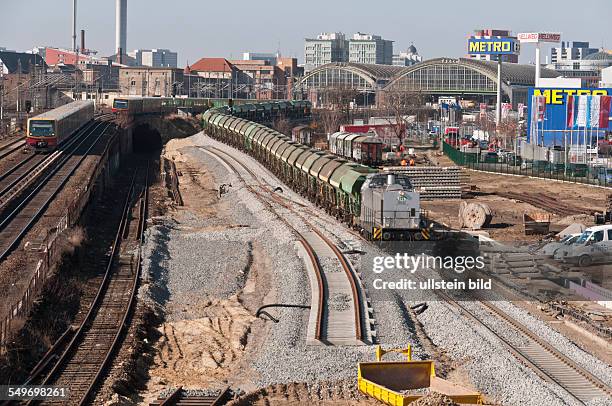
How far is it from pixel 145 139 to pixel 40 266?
77246 millimetres

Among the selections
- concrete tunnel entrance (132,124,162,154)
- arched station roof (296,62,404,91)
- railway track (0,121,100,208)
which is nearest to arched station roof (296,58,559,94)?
arched station roof (296,62,404,91)

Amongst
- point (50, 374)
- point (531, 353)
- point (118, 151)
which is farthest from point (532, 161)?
point (50, 374)

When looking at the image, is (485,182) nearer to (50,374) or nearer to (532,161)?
(532,161)

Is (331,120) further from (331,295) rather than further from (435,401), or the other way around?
(435,401)

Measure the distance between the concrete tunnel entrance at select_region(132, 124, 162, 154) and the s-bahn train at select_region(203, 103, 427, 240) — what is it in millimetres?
35969

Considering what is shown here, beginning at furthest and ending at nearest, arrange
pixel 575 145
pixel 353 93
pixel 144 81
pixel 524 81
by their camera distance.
Answer: pixel 144 81
pixel 524 81
pixel 353 93
pixel 575 145

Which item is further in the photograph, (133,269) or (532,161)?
(532,161)

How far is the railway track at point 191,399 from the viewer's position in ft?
67.2

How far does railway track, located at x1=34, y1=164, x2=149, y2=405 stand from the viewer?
72.4 ft

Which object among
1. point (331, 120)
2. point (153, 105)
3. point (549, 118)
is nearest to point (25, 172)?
point (549, 118)

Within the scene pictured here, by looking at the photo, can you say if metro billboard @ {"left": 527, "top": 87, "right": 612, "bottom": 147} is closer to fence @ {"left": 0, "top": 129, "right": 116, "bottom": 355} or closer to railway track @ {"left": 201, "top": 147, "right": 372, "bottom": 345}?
railway track @ {"left": 201, "top": 147, "right": 372, "bottom": 345}

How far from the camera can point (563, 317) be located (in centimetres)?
3047

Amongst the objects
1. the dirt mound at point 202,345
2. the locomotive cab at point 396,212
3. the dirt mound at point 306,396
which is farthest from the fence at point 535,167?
the dirt mound at point 306,396

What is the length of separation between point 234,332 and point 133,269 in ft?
31.1
